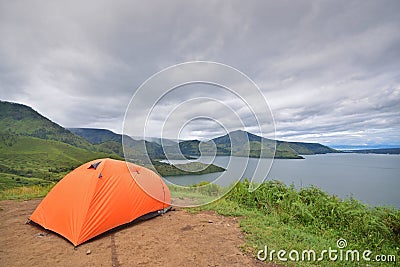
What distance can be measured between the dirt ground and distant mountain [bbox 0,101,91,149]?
116 m

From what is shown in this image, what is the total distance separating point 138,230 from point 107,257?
129 cm

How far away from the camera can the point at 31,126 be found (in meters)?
126

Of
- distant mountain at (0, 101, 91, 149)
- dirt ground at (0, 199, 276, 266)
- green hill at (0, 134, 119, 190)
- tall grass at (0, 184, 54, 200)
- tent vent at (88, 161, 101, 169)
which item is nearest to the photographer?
dirt ground at (0, 199, 276, 266)

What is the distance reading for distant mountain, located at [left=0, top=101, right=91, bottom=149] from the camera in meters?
116

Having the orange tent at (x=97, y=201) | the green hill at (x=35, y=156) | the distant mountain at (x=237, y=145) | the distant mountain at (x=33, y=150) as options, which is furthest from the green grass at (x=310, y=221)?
the green hill at (x=35, y=156)

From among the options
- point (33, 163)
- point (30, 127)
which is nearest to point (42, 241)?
point (33, 163)

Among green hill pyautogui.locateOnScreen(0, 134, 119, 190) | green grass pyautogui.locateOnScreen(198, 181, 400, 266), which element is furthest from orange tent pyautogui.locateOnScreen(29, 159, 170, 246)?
green hill pyautogui.locateOnScreen(0, 134, 119, 190)

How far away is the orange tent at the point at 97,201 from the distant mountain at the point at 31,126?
11516 centimetres

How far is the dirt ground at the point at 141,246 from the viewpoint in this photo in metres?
3.85

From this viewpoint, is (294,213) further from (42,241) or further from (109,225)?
(42,241)

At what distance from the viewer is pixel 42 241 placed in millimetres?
4688

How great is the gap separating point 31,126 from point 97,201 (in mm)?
153020

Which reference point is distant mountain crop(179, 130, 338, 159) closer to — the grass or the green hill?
the grass

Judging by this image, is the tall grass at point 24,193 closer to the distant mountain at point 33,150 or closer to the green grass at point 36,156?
the distant mountain at point 33,150
